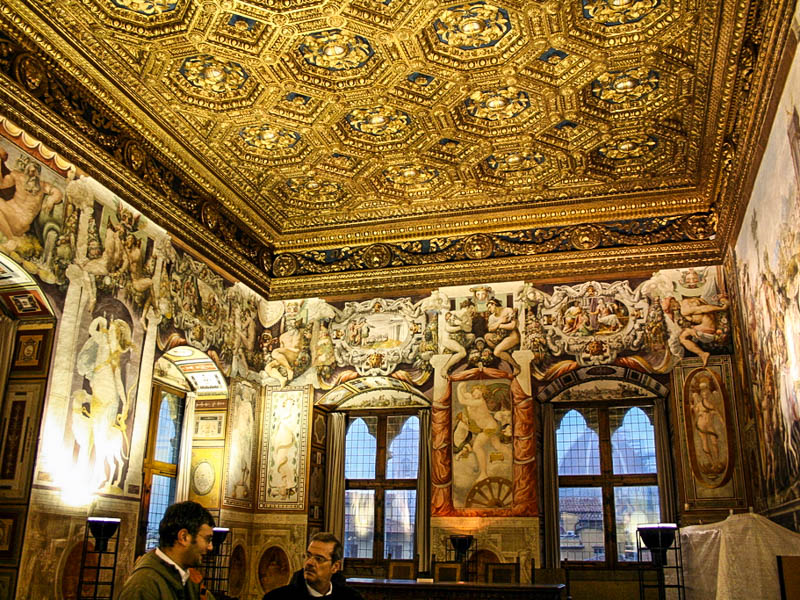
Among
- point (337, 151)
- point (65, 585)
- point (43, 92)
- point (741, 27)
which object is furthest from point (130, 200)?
point (741, 27)

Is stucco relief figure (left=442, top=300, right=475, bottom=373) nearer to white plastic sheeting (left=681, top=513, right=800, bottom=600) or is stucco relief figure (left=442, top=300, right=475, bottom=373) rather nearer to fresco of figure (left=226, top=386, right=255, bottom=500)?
fresco of figure (left=226, top=386, right=255, bottom=500)

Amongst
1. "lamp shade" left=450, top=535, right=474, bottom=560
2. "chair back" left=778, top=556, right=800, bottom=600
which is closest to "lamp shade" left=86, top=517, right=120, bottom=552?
"lamp shade" left=450, top=535, right=474, bottom=560

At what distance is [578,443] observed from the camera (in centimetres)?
1487

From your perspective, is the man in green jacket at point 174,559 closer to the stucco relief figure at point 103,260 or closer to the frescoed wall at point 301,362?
the frescoed wall at point 301,362

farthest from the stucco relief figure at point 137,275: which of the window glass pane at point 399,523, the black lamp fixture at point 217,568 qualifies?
the window glass pane at point 399,523

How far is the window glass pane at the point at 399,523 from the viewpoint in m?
15.1

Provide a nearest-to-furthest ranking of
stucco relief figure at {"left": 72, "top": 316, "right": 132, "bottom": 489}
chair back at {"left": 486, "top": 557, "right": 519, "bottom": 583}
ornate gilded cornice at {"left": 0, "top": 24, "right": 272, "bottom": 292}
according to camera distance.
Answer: ornate gilded cornice at {"left": 0, "top": 24, "right": 272, "bottom": 292}
stucco relief figure at {"left": 72, "top": 316, "right": 132, "bottom": 489}
chair back at {"left": 486, "top": 557, "right": 519, "bottom": 583}

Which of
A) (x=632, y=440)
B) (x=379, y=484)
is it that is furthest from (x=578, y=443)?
(x=379, y=484)

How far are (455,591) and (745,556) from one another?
339cm

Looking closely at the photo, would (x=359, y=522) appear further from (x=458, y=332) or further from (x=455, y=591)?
(x=455, y=591)

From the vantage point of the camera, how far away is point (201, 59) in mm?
10422

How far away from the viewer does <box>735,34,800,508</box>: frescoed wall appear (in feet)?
25.9

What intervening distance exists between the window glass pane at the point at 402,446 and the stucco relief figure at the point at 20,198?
8.47 metres

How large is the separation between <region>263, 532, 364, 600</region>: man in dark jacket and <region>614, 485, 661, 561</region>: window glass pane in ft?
34.2
